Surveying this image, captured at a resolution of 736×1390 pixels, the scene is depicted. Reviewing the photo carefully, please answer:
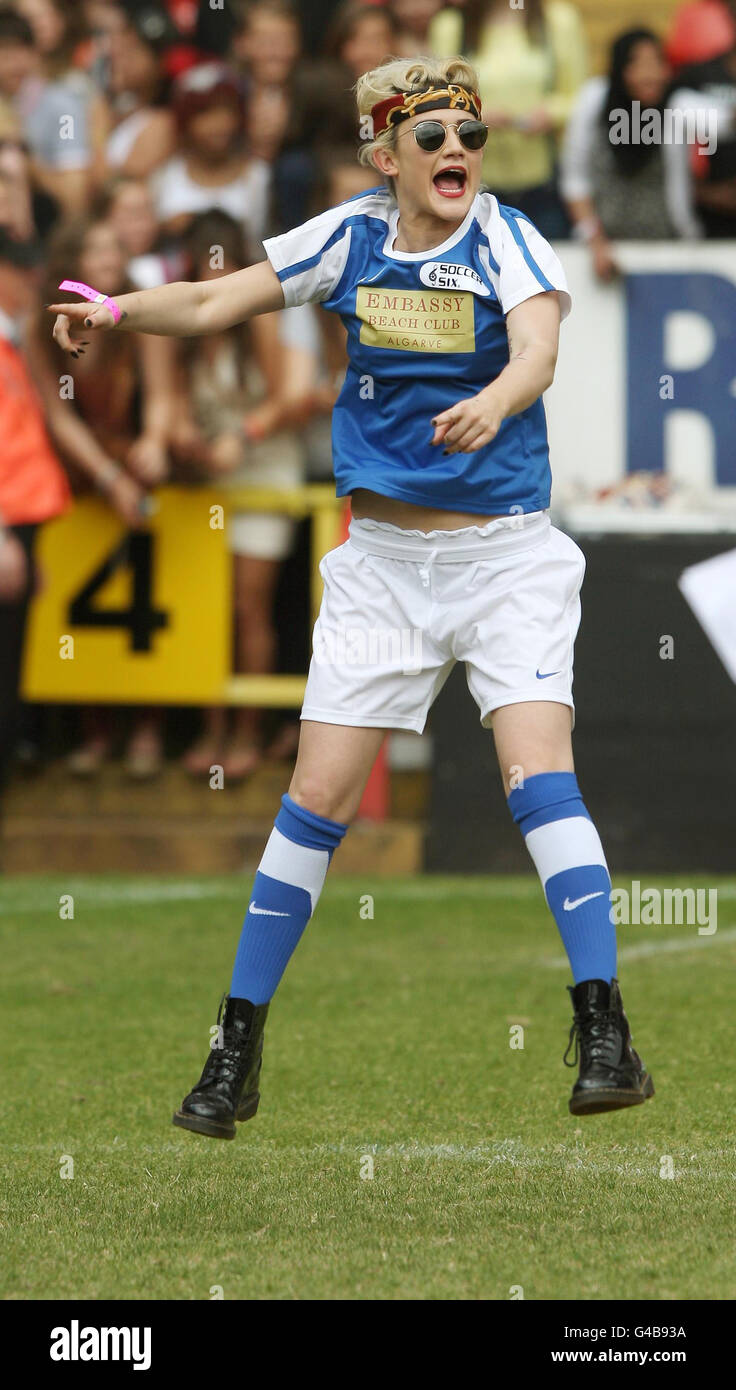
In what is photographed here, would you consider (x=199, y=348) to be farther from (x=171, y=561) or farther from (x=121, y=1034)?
(x=121, y=1034)

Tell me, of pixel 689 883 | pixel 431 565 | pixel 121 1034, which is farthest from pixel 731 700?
pixel 431 565

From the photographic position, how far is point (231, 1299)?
332 cm

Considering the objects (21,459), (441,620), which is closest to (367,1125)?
(441,620)

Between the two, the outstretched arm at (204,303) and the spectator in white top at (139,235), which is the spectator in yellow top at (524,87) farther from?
the outstretched arm at (204,303)

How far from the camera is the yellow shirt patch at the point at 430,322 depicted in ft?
13.3

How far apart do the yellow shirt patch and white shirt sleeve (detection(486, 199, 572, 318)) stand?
82mm

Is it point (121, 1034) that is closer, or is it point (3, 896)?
point (121, 1034)

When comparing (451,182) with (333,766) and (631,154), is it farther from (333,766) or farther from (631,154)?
(631,154)

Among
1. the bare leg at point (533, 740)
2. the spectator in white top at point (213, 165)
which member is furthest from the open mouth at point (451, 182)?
the spectator in white top at point (213, 165)

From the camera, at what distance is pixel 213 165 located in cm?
935

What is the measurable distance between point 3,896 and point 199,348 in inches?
103

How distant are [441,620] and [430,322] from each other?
598 mm
